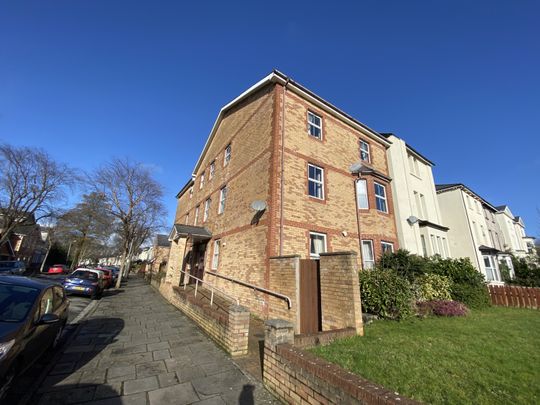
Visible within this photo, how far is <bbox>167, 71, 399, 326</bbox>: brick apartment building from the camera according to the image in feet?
33.6

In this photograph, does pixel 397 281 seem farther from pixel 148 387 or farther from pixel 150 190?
pixel 150 190

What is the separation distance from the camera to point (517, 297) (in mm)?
13141

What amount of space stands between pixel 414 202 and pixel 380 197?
12.1ft

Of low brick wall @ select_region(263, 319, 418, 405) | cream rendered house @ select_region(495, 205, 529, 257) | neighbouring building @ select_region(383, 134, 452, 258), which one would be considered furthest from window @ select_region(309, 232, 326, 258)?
cream rendered house @ select_region(495, 205, 529, 257)

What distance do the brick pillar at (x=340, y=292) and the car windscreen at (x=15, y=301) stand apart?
21.0 ft

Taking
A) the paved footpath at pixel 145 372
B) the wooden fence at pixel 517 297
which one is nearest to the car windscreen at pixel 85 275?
the paved footpath at pixel 145 372

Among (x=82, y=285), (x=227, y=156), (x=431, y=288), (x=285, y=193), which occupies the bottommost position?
(x=82, y=285)

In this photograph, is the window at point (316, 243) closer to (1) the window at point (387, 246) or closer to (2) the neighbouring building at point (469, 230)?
(1) the window at point (387, 246)

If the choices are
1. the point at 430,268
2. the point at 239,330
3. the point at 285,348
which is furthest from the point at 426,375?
the point at 430,268

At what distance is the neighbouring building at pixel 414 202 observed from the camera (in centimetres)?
1484

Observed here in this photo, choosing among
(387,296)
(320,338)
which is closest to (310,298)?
(320,338)

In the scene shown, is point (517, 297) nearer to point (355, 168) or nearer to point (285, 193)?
point (355, 168)

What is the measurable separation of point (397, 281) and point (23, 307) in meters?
9.63

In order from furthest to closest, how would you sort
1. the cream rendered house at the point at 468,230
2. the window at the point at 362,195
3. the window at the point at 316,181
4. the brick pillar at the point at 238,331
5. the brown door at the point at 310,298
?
the cream rendered house at the point at 468,230
the window at the point at 362,195
the window at the point at 316,181
the brown door at the point at 310,298
the brick pillar at the point at 238,331
